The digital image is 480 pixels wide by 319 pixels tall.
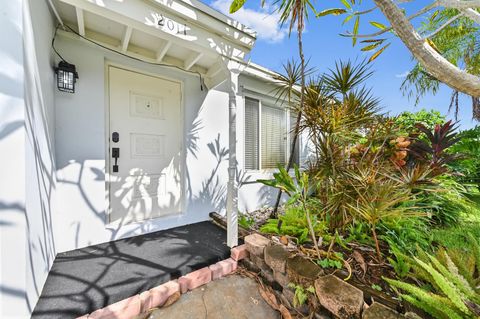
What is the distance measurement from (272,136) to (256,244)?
8.62ft

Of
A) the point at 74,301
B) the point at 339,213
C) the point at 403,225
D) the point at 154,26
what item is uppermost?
the point at 154,26

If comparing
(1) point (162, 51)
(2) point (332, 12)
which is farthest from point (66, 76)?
(2) point (332, 12)

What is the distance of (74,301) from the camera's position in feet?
4.81

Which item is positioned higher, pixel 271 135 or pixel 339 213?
pixel 271 135

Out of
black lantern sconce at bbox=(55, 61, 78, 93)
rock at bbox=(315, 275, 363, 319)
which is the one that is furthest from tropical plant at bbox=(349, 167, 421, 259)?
black lantern sconce at bbox=(55, 61, 78, 93)

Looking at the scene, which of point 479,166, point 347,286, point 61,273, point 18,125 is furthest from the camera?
point 479,166

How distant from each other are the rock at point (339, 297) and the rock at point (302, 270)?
0.07 m

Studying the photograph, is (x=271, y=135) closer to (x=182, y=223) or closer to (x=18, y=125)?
(x=182, y=223)

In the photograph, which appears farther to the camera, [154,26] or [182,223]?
[182,223]

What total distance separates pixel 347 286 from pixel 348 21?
326 cm

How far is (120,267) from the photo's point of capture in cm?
187

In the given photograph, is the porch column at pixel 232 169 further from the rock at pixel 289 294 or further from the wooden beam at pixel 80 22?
the wooden beam at pixel 80 22

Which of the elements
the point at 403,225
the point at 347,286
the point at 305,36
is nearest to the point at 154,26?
the point at 305,36

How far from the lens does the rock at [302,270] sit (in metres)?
1.60
